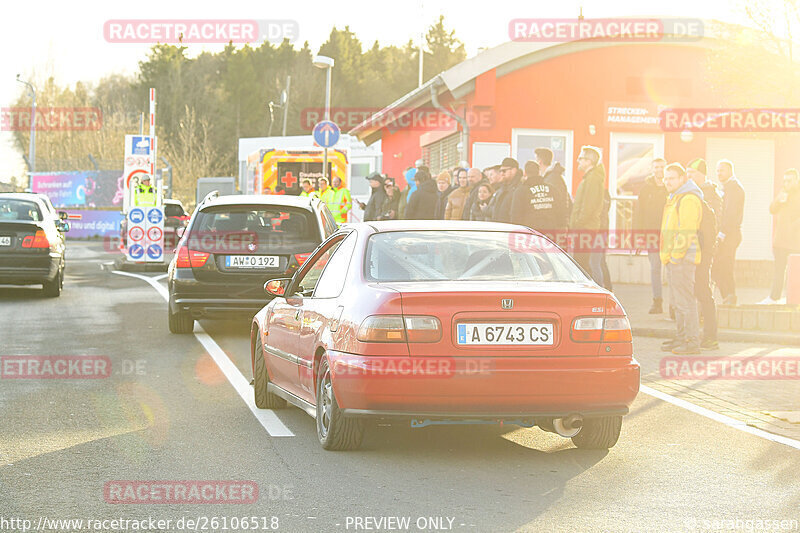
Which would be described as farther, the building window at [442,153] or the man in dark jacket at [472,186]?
the building window at [442,153]

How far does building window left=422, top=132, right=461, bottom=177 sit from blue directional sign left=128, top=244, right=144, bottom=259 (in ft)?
20.7

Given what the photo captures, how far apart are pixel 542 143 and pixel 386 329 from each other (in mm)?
18230

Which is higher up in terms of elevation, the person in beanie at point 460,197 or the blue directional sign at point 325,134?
the blue directional sign at point 325,134

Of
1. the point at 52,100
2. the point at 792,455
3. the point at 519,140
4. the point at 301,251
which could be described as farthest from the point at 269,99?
the point at 792,455

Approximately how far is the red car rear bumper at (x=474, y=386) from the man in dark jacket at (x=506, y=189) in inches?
341

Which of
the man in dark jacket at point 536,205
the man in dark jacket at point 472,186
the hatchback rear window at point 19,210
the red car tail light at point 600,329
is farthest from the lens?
the hatchback rear window at point 19,210

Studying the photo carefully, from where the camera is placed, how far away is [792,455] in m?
7.12

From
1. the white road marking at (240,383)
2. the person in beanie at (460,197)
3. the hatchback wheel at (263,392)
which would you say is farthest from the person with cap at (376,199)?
the hatchback wheel at (263,392)

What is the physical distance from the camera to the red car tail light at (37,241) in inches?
708

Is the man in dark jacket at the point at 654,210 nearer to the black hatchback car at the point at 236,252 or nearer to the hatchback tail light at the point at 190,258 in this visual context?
the black hatchback car at the point at 236,252

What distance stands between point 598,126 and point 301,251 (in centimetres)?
1251

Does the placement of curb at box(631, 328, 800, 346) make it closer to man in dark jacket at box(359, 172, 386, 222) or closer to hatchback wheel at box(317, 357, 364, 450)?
hatchback wheel at box(317, 357, 364, 450)

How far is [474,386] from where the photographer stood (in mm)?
6465

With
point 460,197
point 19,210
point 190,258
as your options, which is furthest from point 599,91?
point 190,258
